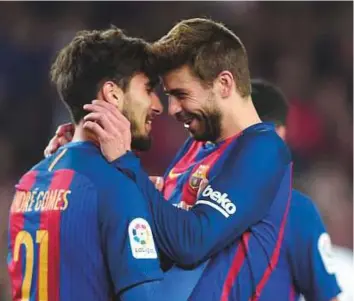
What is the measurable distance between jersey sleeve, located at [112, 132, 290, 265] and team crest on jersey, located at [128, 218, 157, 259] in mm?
84

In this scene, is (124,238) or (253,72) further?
(253,72)

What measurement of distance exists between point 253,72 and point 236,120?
4314mm

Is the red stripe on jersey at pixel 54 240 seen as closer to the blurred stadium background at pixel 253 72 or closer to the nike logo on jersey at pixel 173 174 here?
the nike logo on jersey at pixel 173 174

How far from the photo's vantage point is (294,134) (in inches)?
277

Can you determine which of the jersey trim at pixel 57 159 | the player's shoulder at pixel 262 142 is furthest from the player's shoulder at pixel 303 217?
the jersey trim at pixel 57 159

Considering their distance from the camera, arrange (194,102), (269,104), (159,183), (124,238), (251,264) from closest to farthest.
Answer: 1. (124,238)
2. (251,264)
3. (194,102)
4. (159,183)
5. (269,104)

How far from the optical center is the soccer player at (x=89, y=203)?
286cm

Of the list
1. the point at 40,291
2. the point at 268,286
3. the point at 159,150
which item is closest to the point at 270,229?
the point at 268,286

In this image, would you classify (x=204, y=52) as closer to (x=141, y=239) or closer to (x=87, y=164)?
(x=87, y=164)

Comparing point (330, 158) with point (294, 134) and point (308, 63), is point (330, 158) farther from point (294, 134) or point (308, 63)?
point (308, 63)

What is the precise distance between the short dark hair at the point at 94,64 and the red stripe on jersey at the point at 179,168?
1.62 ft

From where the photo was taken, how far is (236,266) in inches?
124

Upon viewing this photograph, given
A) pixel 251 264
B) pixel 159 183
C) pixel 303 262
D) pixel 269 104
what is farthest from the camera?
pixel 269 104

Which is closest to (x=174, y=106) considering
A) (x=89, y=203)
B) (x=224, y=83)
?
(x=224, y=83)
